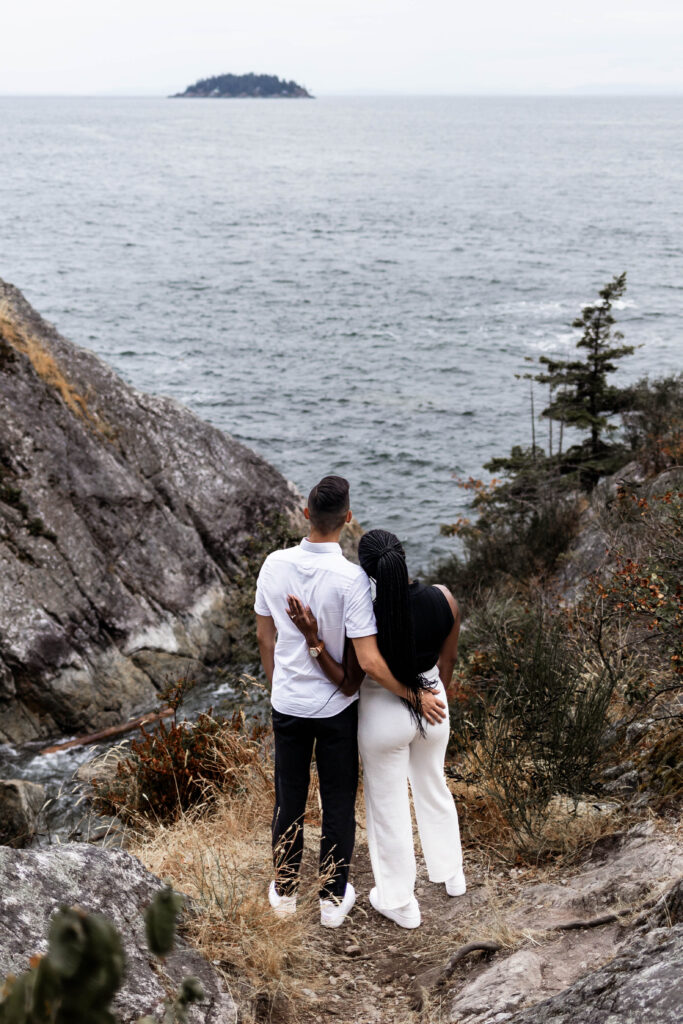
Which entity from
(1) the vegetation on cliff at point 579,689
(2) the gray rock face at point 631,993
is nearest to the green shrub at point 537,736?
(1) the vegetation on cliff at point 579,689

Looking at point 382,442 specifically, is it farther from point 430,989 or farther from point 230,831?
point 430,989

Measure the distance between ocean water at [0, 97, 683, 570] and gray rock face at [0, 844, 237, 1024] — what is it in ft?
51.0

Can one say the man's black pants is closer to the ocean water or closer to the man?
the man

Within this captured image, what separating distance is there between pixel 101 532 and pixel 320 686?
879cm

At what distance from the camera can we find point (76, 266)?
155 ft

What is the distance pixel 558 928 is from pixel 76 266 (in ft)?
157

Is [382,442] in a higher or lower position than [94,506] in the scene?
lower

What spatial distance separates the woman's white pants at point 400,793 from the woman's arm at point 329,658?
3.7 inches

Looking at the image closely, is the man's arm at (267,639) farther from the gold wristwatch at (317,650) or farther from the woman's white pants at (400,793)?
the woman's white pants at (400,793)

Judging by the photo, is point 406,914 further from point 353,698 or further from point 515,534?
point 515,534

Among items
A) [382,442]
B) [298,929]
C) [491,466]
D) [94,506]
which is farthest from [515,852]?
[382,442]

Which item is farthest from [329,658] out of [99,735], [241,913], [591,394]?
[591,394]

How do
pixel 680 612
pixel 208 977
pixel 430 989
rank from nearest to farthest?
pixel 208 977 < pixel 430 989 < pixel 680 612

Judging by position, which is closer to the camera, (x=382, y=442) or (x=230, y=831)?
(x=230, y=831)
